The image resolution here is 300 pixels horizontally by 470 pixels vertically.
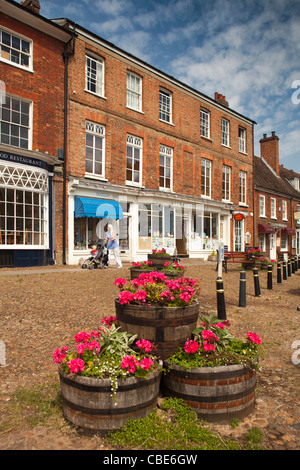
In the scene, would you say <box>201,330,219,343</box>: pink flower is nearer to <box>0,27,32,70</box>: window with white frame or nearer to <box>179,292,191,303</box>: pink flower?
<box>179,292,191,303</box>: pink flower

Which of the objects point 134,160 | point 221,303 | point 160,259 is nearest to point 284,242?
point 134,160

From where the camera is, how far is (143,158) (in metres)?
18.5

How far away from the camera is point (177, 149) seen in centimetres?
2061

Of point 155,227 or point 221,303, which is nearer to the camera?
point 221,303

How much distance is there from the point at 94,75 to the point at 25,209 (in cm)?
783

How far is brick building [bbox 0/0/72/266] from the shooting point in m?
12.9

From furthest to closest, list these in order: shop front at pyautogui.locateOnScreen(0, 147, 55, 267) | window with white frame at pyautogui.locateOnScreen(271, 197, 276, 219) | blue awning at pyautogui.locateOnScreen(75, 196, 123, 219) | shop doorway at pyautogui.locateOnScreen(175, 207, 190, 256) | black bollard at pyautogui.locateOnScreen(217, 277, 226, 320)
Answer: window with white frame at pyautogui.locateOnScreen(271, 197, 276, 219) → shop doorway at pyautogui.locateOnScreen(175, 207, 190, 256) → blue awning at pyautogui.locateOnScreen(75, 196, 123, 219) → shop front at pyautogui.locateOnScreen(0, 147, 55, 267) → black bollard at pyautogui.locateOnScreen(217, 277, 226, 320)

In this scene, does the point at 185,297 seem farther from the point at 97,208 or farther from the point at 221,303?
the point at 97,208

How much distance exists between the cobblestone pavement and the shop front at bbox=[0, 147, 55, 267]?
2938mm

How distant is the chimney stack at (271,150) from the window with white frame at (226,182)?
12.2 m

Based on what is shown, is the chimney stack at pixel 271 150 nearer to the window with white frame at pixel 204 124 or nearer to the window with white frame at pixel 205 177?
the window with white frame at pixel 204 124

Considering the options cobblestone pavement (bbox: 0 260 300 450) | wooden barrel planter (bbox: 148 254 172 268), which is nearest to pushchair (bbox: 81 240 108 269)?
cobblestone pavement (bbox: 0 260 300 450)

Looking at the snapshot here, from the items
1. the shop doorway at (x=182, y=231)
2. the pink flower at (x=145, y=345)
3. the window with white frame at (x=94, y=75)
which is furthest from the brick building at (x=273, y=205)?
the pink flower at (x=145, y=345)
